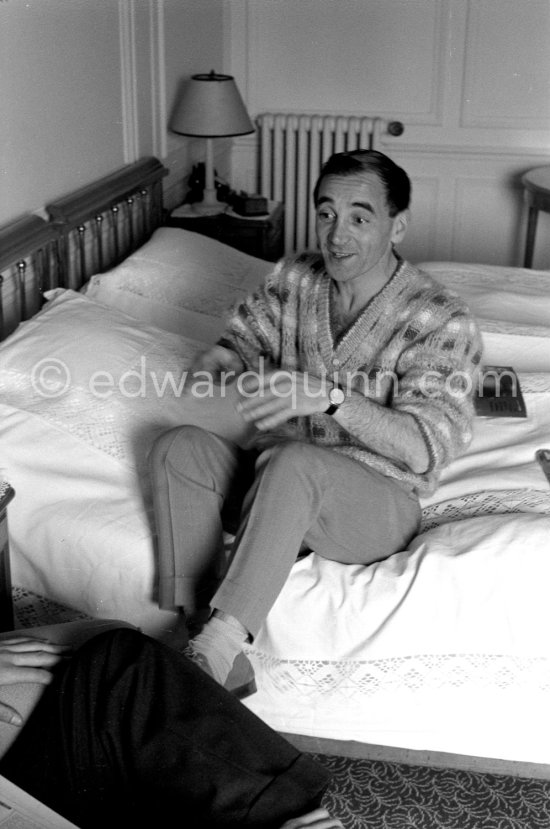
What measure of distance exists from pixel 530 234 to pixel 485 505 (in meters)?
2.37

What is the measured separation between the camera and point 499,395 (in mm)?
2178

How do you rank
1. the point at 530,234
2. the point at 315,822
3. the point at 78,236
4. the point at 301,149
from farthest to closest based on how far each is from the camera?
the point at 301,149, the point at 530,234, the point at 78,236, the point at 315,822

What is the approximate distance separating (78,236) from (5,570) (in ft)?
3.66

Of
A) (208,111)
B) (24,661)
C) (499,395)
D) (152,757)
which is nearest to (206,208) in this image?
(208,111)

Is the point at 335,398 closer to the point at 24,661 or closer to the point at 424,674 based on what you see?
the point at 424,674

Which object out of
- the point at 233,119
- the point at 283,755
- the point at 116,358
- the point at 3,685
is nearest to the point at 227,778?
the point at 283,755

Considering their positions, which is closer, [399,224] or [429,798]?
[429,798]

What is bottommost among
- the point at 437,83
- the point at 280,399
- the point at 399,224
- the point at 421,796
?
the point at 421,796

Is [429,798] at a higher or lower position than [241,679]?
lower

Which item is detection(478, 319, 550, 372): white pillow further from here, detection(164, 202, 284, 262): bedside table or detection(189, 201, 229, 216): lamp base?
detection(189, 201, 229, 216): lamp base

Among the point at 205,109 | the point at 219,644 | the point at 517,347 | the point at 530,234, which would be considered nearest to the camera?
the point at 219,644

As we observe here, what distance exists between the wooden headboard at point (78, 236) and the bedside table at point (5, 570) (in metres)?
0.63

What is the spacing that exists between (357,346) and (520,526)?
1.44 ft

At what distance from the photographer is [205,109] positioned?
340 centimetres
